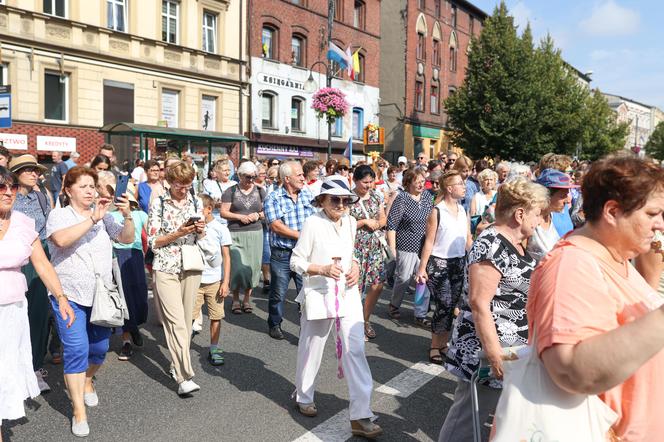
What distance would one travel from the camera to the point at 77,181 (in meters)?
4.29

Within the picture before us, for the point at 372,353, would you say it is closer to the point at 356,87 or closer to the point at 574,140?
the point at 356,87

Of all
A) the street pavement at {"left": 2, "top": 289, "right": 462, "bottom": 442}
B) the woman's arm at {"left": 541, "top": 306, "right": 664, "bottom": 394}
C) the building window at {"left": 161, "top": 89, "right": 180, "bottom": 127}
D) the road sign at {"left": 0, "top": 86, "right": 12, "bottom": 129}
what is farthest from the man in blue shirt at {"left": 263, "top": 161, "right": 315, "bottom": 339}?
the building window at {"left": 161, "top": 89, "right": 180, "bottom": 127}

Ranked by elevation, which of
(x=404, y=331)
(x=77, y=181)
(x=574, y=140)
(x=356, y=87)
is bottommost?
(x=404, y=331)

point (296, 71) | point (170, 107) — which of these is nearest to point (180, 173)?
point (170, 107)

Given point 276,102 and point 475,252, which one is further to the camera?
point 276,102

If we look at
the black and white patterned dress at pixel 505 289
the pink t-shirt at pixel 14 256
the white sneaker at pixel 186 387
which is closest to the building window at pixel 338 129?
the white sneaker at pixel 186 387

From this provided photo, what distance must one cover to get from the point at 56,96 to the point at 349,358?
18.9 meters

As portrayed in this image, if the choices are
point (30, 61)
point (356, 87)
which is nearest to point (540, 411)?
point (30, 61)

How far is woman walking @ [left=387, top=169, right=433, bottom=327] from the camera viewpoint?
7027mm

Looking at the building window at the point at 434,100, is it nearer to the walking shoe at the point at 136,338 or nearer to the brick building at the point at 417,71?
the brick building at the point at 417,71

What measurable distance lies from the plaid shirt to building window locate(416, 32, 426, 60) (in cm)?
3430

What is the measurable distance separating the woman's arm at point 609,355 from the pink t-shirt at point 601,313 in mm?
42

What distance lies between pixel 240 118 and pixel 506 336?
24351 mm

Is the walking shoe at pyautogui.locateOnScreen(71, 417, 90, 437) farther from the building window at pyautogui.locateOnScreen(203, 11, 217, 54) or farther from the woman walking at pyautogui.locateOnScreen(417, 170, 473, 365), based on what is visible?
the building window at pyautogui.locateOnScreen(203, 11, 217, 54)
